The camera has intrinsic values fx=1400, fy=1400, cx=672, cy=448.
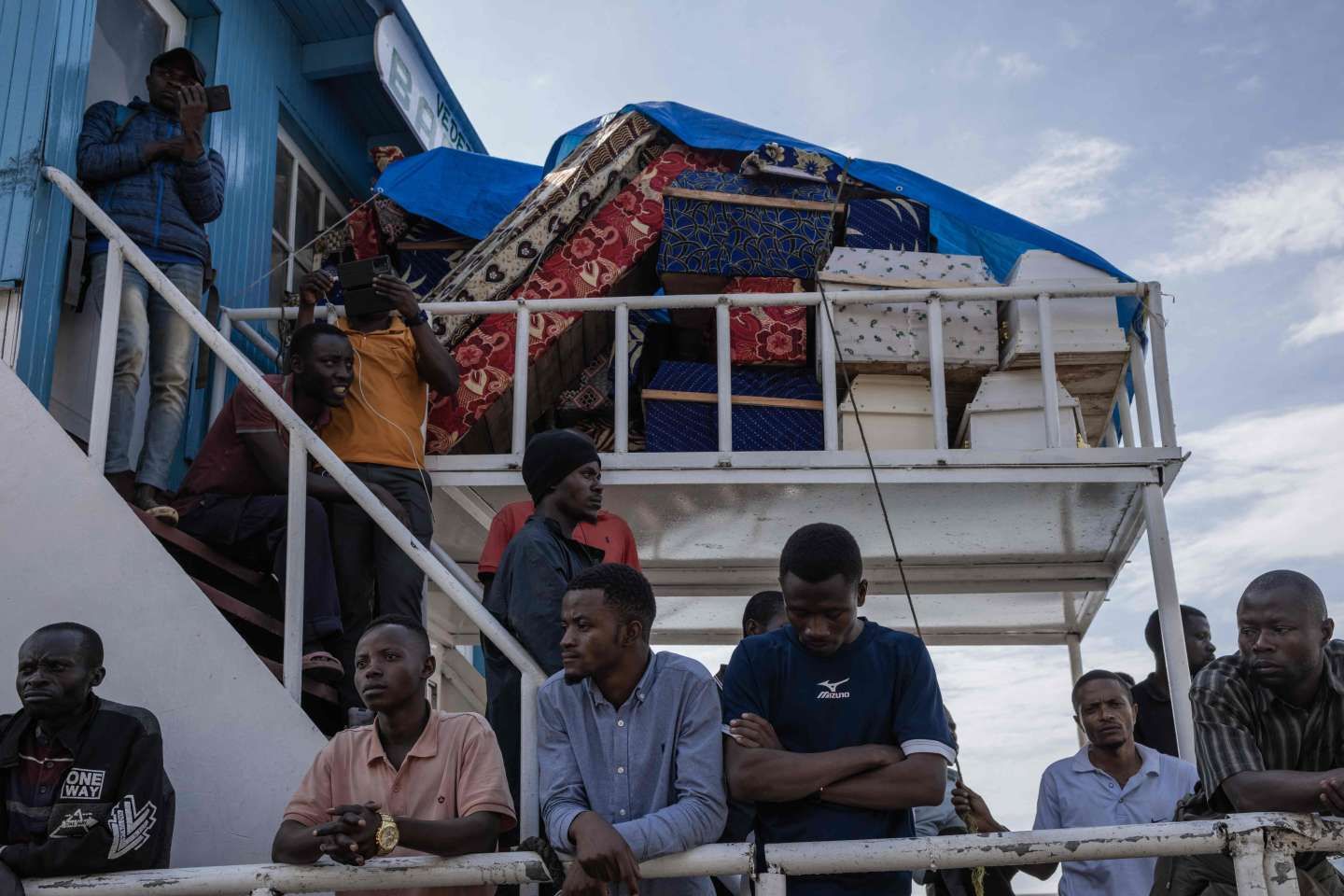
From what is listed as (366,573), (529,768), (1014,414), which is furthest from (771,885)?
(1014,414)

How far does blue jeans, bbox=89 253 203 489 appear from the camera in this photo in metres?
5.80

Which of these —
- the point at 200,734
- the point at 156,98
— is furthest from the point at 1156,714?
the point at 156,98

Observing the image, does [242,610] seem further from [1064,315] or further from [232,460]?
[1064,315]

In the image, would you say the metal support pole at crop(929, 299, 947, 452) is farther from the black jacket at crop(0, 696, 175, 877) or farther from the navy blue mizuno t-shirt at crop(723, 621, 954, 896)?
the black jacket at crop(0, 696, 175, 877)

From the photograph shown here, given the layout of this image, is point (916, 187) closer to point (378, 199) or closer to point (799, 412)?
point (799, 412)

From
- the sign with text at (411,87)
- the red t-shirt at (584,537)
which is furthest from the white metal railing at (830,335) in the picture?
the sign with text at (411,87)

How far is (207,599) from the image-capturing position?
4.63 metres

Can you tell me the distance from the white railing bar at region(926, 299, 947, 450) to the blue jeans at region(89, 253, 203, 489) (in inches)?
137

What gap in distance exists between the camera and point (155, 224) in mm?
6145

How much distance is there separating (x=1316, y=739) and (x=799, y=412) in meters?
3.86

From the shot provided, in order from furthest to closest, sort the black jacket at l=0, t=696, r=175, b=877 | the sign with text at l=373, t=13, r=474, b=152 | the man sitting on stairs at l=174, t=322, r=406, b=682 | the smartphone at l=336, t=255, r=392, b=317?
the sign with text at l=373, t=13, r=474, b=152, the smartphone at l=336, t=255, r=392, b=317, the man sitting on stairs at l=174, t=322, r=406, b=682, the black jacket at l=0, t=696, r=175, b=877

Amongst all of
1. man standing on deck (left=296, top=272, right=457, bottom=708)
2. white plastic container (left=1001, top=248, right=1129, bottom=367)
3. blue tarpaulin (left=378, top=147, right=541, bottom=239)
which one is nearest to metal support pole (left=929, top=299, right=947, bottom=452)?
white plastic container (left=1001, top=248, right=1129, bottom=367)

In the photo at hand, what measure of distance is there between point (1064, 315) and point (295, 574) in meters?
4.25

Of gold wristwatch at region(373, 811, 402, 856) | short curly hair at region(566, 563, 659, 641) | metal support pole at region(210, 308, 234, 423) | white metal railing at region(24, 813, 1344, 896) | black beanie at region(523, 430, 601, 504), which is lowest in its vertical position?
white metal railing at region(24, 813, 1344, 896)
